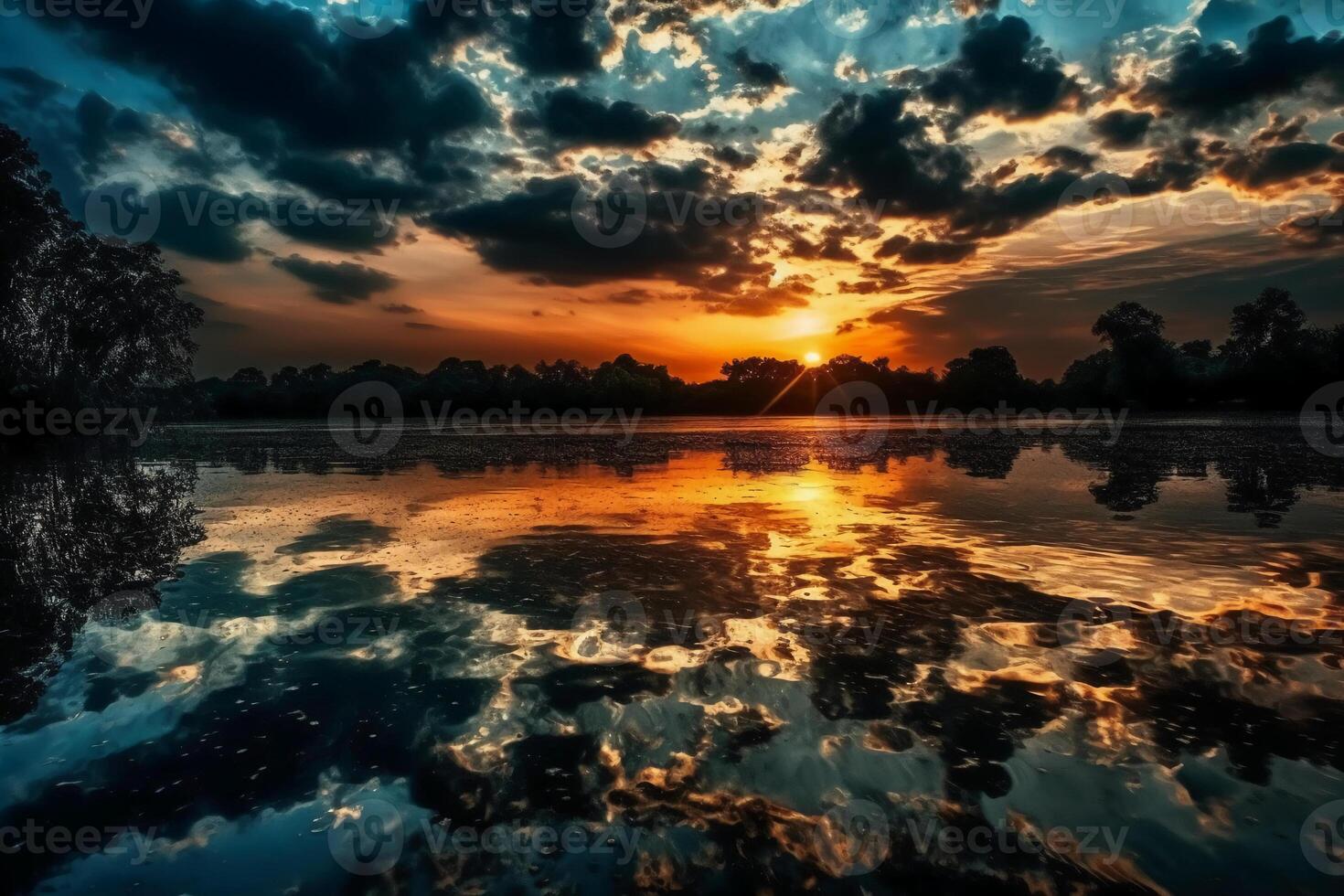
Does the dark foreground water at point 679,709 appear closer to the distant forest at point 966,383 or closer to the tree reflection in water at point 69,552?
the tree reflection in water at point 69,552

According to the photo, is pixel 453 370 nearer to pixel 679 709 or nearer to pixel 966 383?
pixel 966 383

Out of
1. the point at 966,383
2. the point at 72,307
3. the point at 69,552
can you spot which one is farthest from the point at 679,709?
the point at 966,383

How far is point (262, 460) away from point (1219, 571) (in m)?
36.6

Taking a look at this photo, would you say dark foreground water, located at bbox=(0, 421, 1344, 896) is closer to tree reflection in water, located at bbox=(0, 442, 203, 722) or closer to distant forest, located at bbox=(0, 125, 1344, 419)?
tree reflection in water, located at bbox=(0, 442, 203, 722)

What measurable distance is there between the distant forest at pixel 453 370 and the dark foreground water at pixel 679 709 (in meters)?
38.2

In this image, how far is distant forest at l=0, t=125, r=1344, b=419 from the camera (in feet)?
128

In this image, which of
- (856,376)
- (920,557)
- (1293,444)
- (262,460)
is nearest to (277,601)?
(920,557)

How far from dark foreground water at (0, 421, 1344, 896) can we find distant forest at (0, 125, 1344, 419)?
3823cm

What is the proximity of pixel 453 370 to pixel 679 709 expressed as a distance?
160m

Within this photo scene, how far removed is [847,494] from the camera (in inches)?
744

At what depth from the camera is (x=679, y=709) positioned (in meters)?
5.70

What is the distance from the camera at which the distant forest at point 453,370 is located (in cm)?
3897

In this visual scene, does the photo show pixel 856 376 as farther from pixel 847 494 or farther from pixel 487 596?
pixel 487 596

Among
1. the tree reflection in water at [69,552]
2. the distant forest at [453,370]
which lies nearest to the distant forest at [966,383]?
the distant forest at [453,370]
